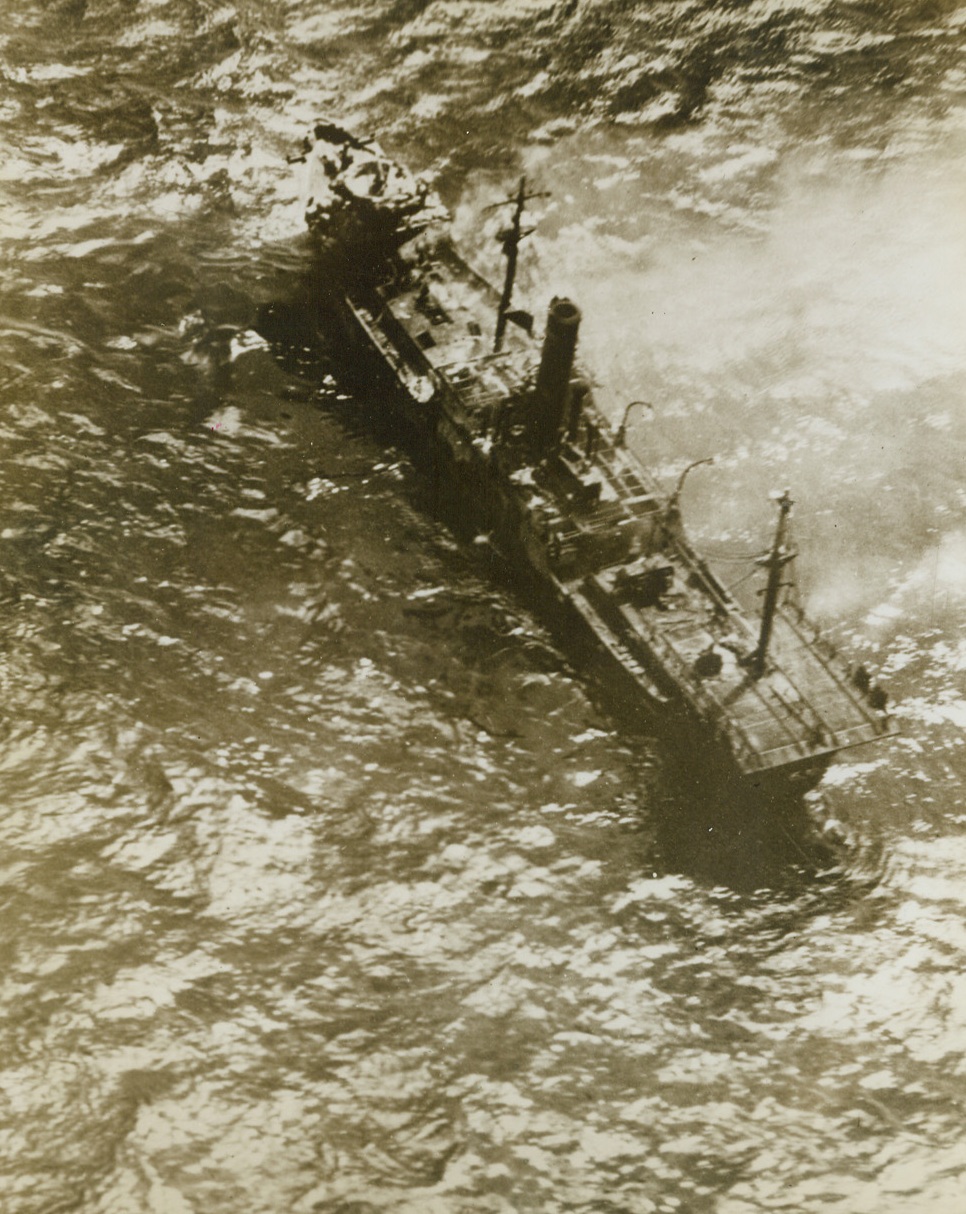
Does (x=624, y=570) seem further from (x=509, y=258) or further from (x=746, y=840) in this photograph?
(x=509, y=258)

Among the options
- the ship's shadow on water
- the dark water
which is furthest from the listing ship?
the dark water

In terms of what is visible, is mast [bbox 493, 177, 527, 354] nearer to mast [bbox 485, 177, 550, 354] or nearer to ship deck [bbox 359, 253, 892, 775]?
mast [bbox 485, 177, 550, 354]

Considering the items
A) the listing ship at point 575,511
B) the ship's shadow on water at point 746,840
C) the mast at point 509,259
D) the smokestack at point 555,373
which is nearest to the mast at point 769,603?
the listing ship at point 575,511

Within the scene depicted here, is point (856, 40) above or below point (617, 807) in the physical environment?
above

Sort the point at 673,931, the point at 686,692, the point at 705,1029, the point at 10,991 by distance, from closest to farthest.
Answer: the point at 10,991, the point at 705,1029, the point at 673,931, the point at 686,692

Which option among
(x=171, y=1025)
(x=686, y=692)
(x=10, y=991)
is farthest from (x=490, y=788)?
(x=10, y=991)

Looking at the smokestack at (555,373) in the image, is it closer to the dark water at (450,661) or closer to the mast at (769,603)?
the dark water at (450,661)

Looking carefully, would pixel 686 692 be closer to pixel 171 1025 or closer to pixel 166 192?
pixel 171 1025
